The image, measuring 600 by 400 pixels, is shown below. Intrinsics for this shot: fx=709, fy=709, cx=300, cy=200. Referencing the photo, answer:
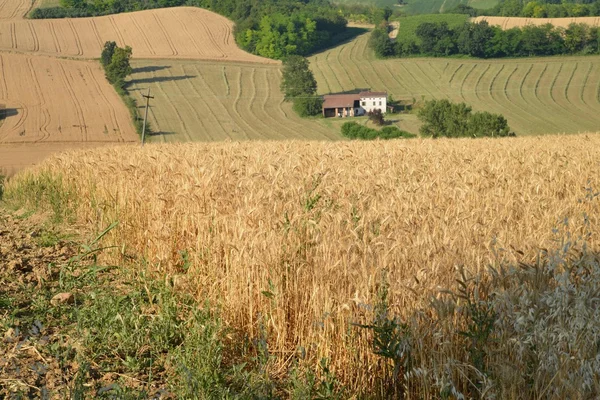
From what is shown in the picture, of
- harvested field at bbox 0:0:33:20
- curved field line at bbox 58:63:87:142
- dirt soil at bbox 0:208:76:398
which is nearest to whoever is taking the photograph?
dirt soil at bbox 0:208:76:398

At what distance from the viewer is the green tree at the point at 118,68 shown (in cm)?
6303

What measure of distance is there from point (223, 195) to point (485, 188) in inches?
111

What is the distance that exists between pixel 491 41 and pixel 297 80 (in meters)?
22.9

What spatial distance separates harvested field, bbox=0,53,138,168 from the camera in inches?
1806

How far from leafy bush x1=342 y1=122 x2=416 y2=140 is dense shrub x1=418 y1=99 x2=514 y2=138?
2044 mm

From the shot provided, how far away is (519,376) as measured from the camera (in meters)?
3.46

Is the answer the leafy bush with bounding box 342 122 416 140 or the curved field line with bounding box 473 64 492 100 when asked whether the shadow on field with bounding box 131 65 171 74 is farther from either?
the curved field line with bounding box 473 64 492 100

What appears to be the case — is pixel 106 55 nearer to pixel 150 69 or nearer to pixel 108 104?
pixel 150 69

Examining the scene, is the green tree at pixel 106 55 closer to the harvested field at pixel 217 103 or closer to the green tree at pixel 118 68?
the green tree at pixel 118 68

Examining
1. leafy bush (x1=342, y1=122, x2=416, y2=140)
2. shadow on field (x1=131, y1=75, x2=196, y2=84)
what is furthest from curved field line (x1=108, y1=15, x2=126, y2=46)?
leafy bush (x1=342, y1=122, x2=416, y2=140)

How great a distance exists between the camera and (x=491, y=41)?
A: 73812mm

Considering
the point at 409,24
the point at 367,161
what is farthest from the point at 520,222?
the point at 409,24

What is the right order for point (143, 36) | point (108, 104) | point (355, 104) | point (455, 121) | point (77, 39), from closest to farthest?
point (455, 121) → point (108, 104) → point (355, 104) → point (77, 39) → point (143, 36)

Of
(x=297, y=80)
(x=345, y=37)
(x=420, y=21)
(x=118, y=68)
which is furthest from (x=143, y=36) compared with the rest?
(x=420, y=21)
